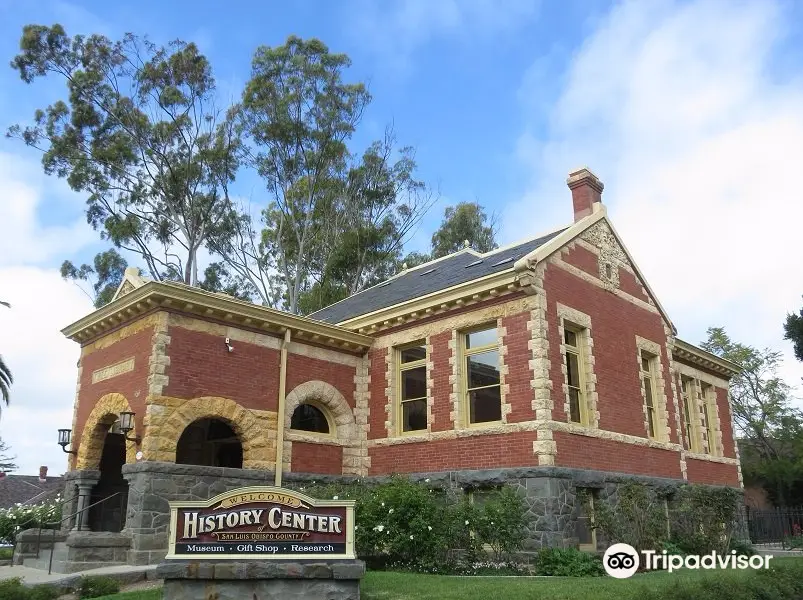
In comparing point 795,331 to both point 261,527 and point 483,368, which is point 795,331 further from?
point 261,527

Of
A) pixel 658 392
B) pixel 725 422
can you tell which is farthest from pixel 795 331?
pixel 658 392

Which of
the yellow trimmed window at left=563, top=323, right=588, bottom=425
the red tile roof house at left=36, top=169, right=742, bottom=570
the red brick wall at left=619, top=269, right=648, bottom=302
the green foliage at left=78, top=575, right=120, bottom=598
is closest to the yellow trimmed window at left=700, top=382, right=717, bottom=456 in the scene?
the red tile roof house at left=36, top=169, right=742, bottom=570

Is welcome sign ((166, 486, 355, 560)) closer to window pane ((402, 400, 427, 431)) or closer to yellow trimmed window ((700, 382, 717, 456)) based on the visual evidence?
window pane ((402, 400, 427, 431))

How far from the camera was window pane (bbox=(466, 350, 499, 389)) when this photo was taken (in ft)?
50.0

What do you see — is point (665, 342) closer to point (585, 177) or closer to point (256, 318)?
point (585, 177)

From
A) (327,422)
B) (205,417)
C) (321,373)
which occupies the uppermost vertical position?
(321,373)

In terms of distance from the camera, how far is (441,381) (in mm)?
15977

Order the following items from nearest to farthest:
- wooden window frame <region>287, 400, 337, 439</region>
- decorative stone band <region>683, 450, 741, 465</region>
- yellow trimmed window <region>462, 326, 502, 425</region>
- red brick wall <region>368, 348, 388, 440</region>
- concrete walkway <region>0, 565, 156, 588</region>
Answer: concrete walkway <region>0, 565, 156, 588</region> → yellow trimmed window <region>462, 326, 502, 425</region> → wooden window frame <region>287, 400, 337, 439</region> → red brick wall <region>368, 348, 388, 440</region> → decorative stone band <region>683, 450, 741, 465</region>

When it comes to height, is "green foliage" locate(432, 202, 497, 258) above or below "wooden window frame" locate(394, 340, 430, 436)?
above

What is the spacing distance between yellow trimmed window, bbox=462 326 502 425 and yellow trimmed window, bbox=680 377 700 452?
9.13 m

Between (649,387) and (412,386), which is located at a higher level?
(649,387)

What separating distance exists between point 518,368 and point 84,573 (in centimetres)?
898

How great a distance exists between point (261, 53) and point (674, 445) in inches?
1028

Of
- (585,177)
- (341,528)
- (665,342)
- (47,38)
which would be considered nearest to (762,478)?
(665,342)
